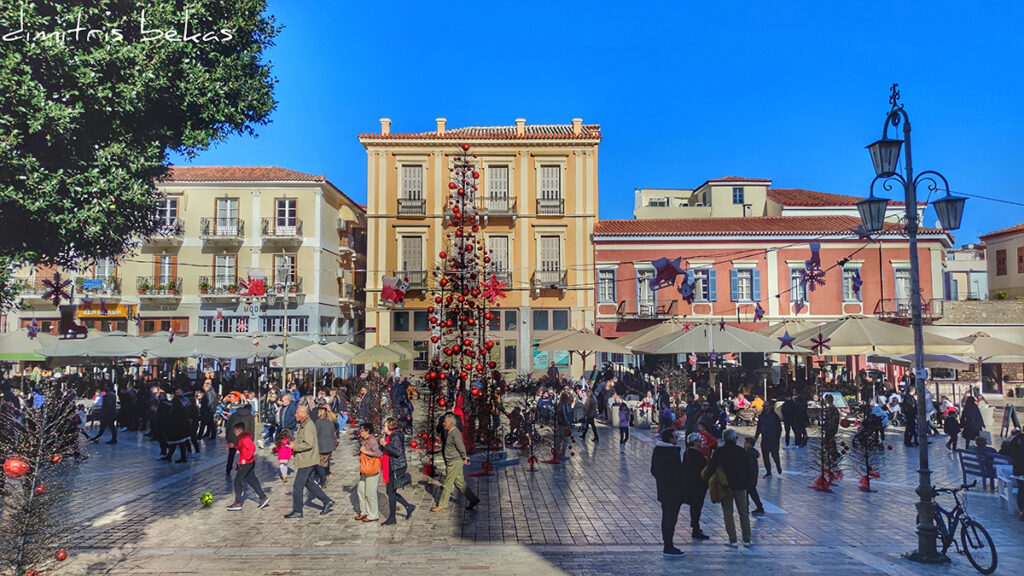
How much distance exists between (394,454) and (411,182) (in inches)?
1111

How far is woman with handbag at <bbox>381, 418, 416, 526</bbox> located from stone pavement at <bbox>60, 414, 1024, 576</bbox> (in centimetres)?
22

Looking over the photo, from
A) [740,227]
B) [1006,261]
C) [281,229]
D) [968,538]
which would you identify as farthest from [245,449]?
[1006,261]

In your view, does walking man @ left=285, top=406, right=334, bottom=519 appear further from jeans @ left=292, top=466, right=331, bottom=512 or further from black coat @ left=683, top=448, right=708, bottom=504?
black coat @ left=683, top=448, right=708, bottom=504

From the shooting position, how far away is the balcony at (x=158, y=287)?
35.0m

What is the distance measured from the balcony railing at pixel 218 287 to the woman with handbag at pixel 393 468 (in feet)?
92.2

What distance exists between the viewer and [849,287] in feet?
114

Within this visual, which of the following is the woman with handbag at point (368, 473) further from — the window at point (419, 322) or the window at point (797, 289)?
the window at point (797, 289)

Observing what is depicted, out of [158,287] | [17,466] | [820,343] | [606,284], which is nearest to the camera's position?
[17,466]

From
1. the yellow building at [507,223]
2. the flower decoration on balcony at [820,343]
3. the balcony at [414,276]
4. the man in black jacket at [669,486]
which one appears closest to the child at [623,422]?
the flower decoration on balcony at [820,343]

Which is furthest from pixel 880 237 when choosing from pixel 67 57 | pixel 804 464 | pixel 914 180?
pixel 67 57

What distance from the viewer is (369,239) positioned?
36125mm

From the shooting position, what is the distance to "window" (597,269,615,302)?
35438 mm

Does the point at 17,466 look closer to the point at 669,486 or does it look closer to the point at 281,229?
the point at 669,486

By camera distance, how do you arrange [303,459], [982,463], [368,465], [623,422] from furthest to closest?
[623,422] < [982,463] < [303,459] < [368,465]
